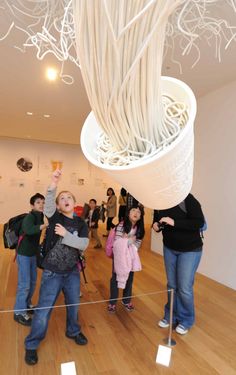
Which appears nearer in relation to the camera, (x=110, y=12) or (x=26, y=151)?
(x=110, y=12)

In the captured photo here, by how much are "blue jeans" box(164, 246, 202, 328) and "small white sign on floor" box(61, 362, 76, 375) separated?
92 cm

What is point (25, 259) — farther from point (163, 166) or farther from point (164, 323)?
point (163, 166)

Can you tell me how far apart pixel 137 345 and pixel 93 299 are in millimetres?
938

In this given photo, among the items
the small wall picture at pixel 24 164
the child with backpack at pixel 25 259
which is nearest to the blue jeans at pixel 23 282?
the child with backpack at pixel 25 259

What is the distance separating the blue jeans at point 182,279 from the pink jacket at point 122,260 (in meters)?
0.44

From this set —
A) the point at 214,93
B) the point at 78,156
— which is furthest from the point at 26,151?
the point at 214,93

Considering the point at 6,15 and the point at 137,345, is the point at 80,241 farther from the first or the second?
the point at 6,15

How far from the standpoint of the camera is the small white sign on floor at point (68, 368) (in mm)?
1673

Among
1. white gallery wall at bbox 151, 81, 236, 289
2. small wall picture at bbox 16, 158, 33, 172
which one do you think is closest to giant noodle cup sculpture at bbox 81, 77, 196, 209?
white gallery wall at bbox 151, 81, 236, 289

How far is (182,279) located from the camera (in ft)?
6.88

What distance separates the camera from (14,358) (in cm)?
182

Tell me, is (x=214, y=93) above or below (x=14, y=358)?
above

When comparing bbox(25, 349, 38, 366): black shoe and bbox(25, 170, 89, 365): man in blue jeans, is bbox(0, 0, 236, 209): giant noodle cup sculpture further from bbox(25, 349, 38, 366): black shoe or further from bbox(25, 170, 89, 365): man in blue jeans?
bbox(25, 349, 38, 366): black shoe

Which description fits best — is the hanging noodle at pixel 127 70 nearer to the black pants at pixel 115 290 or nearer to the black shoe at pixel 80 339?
the black shoe at pixel 80 339
